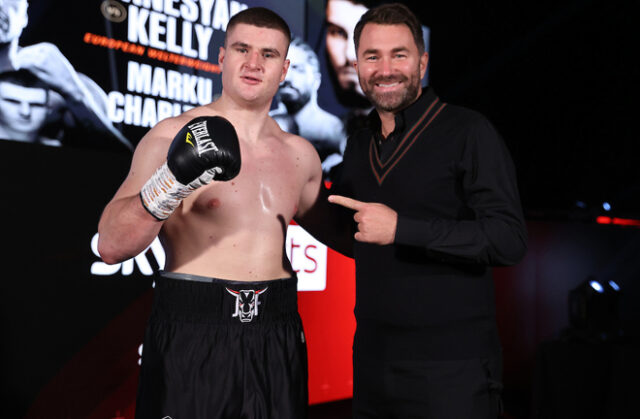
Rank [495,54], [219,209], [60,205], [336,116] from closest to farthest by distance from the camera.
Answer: [219,209], [60,205], [336,116], [495,54]

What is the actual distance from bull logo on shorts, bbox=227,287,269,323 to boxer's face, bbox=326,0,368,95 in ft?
9.54

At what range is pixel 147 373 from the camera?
Result: 1607 mm

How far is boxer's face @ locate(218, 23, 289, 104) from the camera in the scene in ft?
5.89

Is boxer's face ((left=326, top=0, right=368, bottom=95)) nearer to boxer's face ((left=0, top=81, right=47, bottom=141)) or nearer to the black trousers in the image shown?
boxer's face ((left=0, top=81, right=47, bottom=141))

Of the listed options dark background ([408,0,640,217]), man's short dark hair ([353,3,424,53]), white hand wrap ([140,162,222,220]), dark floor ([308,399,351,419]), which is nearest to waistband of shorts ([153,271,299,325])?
→ white hand wrap ([140,162,222,220])

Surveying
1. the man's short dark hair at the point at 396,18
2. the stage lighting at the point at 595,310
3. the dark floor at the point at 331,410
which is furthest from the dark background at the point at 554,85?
the man's short dark hair at the point at 396,18

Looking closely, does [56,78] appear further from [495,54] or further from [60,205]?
[495,54]

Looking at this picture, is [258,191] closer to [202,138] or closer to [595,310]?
[202,138]

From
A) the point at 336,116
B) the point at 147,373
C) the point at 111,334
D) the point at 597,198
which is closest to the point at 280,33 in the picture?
the point at 147,373

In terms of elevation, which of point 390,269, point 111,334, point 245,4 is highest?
point 245,4

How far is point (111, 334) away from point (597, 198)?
5.23 m

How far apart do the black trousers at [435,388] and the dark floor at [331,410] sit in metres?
1.86

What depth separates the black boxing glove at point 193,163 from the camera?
1.33 metres

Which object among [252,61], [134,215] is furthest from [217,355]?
[252,61]
